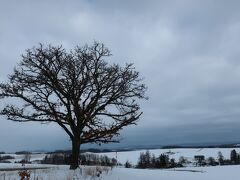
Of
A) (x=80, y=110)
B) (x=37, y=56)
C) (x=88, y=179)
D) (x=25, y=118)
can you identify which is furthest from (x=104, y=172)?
(x=37, y=56)

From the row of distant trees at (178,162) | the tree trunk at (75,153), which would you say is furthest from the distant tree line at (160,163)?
the tree trunk at (75,153)

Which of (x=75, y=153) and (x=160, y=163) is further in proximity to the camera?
(x=160, y=163)

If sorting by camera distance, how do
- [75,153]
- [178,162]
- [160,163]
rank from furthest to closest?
[178,162] < [160,163] < [75,153]

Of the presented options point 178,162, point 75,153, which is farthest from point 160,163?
point 75,153

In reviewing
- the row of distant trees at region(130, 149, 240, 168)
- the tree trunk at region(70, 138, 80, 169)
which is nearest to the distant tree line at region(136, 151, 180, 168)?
the row of distant trees at region(130, 149, 240, 168)

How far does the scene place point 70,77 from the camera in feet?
78.9

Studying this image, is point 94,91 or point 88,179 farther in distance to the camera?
point 94,91

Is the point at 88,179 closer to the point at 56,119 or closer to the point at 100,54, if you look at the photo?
the point at 56,119

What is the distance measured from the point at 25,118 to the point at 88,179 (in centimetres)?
849

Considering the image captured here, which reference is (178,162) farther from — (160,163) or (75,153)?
(75,153)

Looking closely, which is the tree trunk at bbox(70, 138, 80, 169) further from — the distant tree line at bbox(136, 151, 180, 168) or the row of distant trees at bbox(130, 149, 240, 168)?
the row of distant trees at bbox(130, 149, 240, 168)

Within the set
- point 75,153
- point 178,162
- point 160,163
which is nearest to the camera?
point 75,153

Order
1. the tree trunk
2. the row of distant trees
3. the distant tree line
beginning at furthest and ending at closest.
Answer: the row of distant trees < the distant tree line < the tree trunk

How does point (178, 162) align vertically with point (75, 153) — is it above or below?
below
